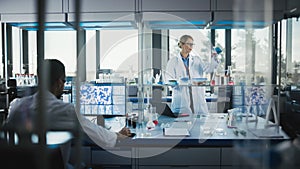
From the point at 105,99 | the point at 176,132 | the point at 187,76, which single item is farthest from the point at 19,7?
the point at 176,132

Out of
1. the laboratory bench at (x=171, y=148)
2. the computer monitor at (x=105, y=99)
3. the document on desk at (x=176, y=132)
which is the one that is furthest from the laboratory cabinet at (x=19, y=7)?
the document on desk at (x=176, y=132)

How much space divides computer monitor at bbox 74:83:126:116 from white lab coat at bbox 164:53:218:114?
0.42 meters

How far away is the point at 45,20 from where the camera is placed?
0.40 m

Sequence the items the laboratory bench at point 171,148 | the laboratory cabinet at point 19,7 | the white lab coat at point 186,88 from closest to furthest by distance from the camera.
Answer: the laboratory bench at point 171,148, the laboratory cabinet at point 19,7, the white lab coat at point 186,88

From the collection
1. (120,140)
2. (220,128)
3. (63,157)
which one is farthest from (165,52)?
(63,157)

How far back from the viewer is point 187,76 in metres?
2.19

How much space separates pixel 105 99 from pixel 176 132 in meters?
0.46

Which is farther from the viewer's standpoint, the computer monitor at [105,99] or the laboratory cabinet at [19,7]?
the laboratory cabinet at [19,7]

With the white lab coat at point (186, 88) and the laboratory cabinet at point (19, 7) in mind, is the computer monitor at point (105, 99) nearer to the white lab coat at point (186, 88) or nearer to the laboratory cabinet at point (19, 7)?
the white lab coat at point (186, 88)

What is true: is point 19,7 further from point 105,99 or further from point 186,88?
point 186,88

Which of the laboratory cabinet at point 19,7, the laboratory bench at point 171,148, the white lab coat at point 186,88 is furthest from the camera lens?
the white lab coat at point 186,88

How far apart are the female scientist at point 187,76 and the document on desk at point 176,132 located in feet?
1.41

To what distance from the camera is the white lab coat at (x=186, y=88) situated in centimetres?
219

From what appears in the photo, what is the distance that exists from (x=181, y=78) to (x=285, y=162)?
4.29 ft
